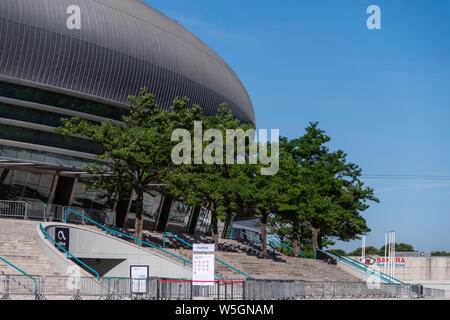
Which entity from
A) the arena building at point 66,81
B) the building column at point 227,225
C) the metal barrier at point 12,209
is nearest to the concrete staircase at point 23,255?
the metal barrier at point 12,209

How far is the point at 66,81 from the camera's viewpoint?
139 feet

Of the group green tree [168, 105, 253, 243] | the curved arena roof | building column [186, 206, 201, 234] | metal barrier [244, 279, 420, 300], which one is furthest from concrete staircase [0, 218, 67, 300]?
building column [186, 206, 201, 234]

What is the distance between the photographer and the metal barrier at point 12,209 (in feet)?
121

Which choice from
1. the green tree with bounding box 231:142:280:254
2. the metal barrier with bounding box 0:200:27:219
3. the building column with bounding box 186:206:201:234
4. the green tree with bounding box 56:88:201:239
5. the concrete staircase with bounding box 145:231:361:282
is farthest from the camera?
the building column with bounding box 186:206:201:234

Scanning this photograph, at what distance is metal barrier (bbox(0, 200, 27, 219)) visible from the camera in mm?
36969

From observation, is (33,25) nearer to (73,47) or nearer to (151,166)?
(73,47)

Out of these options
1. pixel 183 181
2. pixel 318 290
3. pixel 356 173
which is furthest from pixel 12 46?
pixel 356 173

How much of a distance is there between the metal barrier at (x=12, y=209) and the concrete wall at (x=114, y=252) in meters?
4.26

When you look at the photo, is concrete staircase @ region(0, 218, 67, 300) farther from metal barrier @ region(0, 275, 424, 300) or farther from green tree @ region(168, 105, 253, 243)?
green tree @ region(168, 105, 253, 243)

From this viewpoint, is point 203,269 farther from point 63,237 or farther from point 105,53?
point 105,53

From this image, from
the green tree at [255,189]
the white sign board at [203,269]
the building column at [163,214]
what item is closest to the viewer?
the white sign board at [203,269]

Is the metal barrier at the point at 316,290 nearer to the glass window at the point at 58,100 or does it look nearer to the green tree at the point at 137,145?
the green tree at the point at 137,145

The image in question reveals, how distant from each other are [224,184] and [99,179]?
316 inches

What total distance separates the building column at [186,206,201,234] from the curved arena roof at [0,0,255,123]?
358 inches
